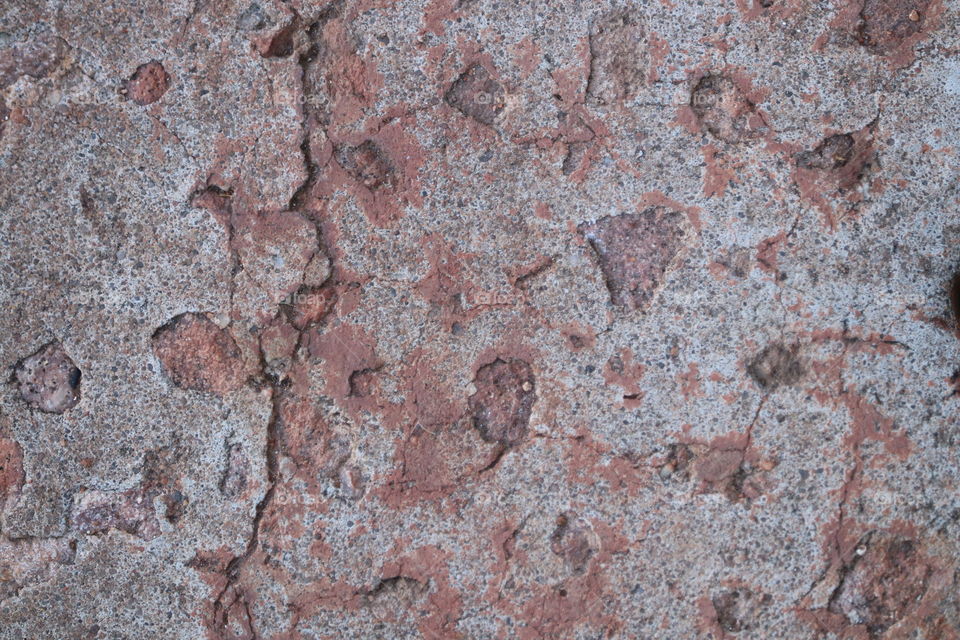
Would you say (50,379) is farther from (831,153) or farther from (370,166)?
(831,153)

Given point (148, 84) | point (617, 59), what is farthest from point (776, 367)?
point (148, 84)

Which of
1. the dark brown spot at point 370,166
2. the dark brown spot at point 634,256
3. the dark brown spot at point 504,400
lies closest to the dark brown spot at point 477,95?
the dark brown spot at point 370,166

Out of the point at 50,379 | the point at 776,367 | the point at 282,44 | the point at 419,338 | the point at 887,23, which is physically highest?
the point at 282,44

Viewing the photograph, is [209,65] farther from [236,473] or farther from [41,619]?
[41,619]

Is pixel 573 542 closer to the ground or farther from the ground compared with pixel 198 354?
closer to the ground

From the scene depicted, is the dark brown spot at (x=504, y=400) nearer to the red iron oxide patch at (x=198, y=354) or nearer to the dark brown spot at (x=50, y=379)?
the red iron oxide patch at (x=198, y=354)

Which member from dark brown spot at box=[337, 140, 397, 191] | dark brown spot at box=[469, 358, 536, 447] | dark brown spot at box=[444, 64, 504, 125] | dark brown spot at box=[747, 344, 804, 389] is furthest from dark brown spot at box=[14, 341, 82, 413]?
dark brown spot at box=[747, 344, 804, 389]

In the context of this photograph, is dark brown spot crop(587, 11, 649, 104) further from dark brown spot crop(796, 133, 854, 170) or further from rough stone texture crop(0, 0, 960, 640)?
dark brown spot crop(796, 133, 854, 170)
